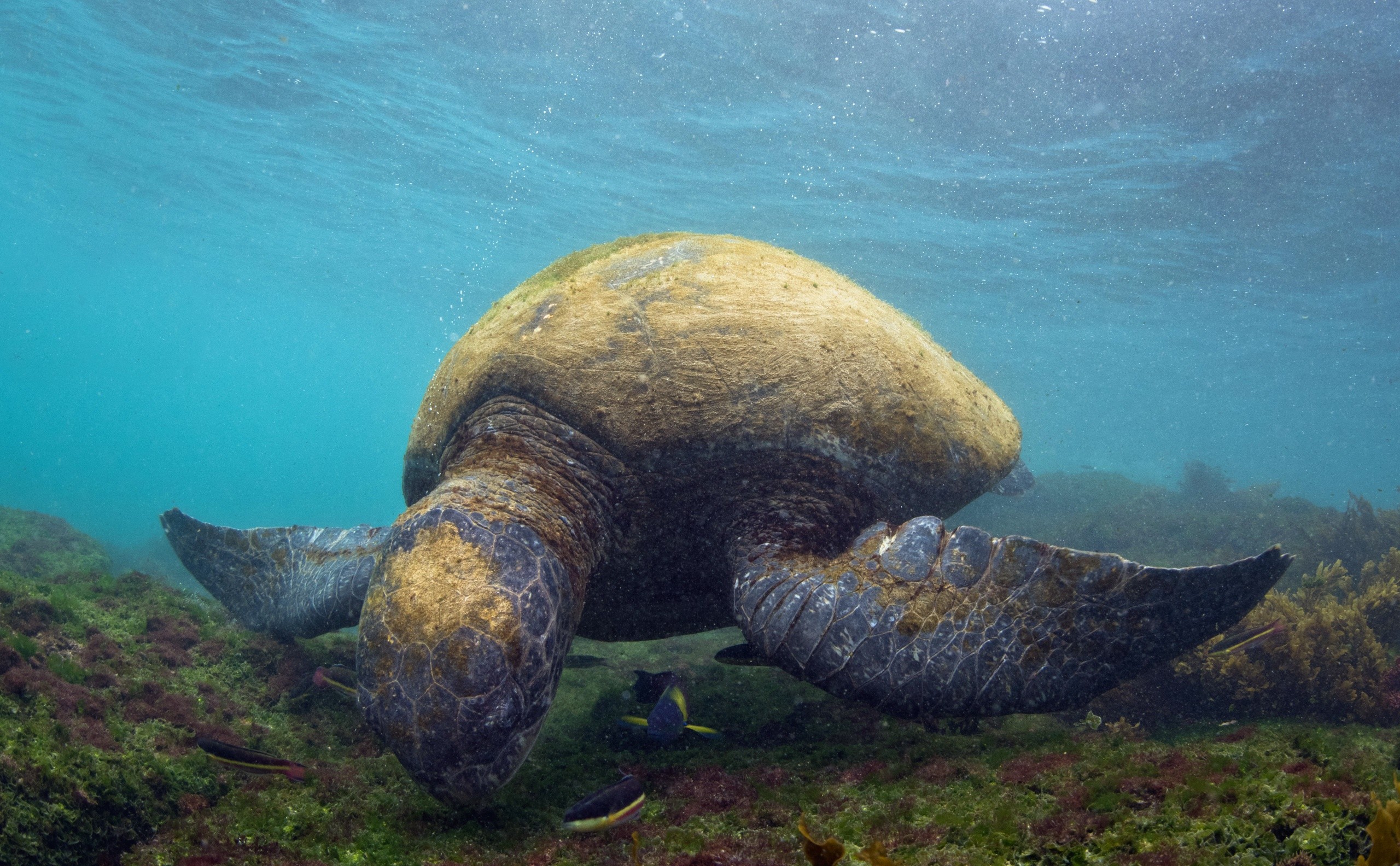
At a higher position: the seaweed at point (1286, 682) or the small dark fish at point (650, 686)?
the small dark fish at point (650, 686)

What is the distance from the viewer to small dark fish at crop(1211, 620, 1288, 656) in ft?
17.6

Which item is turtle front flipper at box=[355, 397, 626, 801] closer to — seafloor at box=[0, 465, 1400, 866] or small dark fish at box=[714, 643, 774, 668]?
seafloor at box=[0, 465, 1400, 866]

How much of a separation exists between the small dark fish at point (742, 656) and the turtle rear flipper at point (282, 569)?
311cm

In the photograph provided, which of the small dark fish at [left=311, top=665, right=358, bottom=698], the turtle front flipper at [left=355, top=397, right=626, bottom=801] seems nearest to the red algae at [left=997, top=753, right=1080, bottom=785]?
the turtle front flipper at [left=355, top=397, right=626, bottom=801]

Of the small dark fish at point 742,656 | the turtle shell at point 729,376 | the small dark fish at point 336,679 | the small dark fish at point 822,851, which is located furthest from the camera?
the small dark fish at point 336,679

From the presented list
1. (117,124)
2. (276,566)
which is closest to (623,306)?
(276,566)

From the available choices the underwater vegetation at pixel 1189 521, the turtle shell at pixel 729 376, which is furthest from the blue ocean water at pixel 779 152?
the turtle shell at pixel 729 376

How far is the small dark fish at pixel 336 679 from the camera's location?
5195 mm

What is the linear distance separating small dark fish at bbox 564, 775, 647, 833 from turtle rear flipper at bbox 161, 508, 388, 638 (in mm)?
3226

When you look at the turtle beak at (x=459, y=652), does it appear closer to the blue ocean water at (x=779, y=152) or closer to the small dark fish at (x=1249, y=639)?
the small dark fish at (x=1249, y=639)

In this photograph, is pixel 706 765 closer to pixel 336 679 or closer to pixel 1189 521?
pixel 336 679

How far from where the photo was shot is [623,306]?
533cm

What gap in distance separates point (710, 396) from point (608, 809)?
109 inches

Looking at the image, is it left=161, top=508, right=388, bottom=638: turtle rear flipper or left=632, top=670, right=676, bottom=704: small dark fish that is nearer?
left=632, top=670, right=676, bottom=704: small dark fish
